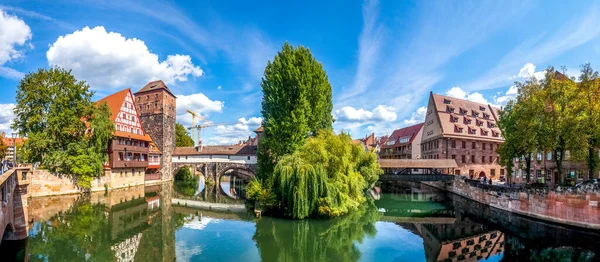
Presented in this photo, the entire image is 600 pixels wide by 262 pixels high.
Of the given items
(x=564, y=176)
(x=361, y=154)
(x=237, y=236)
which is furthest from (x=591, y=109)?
(x=237, y=236)

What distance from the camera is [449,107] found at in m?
43.4

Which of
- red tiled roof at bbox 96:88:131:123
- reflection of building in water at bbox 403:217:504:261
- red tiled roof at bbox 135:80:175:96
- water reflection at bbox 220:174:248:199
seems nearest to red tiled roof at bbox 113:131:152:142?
red tiled roof at bbox 96:88:131:123

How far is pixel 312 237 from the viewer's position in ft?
51.9

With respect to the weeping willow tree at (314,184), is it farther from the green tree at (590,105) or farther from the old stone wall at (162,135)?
the old stone wall at (162,135)

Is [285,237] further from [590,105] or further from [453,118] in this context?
[453,118]

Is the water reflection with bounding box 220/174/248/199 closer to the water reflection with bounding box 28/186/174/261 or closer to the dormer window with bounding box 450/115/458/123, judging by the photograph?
the water reflection with bounding box 28/186/174/261

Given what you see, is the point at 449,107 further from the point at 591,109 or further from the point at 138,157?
the point at 138,157

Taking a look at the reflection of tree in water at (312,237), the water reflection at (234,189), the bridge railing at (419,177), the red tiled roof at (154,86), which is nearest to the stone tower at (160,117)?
the red tiled roof at (154,86)

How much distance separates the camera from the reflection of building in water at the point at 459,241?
1416 centimetres

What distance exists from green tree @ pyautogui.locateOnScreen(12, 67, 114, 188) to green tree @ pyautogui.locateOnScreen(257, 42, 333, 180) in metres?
Result: 17.1

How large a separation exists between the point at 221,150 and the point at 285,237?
28.4 meters

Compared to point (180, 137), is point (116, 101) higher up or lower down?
higher up

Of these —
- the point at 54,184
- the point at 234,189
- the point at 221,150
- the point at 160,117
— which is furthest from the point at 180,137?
the point at 54,184

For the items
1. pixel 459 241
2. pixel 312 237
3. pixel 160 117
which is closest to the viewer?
pixel 312 237
